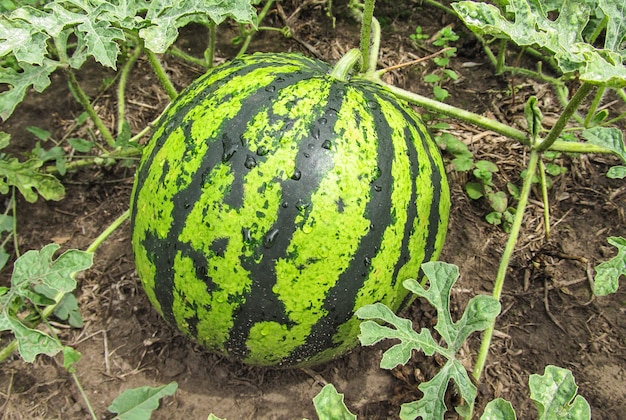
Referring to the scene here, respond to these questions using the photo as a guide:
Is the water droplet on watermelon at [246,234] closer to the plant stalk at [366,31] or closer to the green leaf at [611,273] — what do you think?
the plant stalk at [366,31]

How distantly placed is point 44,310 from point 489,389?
5.81 feet

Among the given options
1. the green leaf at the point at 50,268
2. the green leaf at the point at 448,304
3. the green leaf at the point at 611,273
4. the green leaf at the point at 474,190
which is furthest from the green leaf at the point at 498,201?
the green leaf at the point at 50,268

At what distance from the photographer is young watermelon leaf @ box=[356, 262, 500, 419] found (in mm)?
1708

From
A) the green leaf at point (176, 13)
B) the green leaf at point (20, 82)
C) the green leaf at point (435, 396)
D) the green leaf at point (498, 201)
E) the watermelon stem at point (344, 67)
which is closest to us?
the green leaf at point (435, 396)

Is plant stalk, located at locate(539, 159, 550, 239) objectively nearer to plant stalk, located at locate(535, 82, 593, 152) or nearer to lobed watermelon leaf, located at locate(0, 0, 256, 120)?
plant stalk, located at locate(535, 82, 593, 152)

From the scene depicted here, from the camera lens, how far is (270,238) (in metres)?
1.71

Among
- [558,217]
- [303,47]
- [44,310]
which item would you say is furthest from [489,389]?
[303,47]

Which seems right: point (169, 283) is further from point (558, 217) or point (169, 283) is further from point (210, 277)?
point (558, 217)

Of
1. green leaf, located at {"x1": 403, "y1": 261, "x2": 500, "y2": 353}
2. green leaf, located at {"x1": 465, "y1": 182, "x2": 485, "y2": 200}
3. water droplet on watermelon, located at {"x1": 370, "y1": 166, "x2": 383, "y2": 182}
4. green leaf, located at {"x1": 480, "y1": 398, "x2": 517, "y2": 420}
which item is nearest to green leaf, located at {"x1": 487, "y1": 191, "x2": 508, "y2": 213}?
green leaf, located at {"x1": 465, "y1": 182, "x2": 485, "y2": 200}

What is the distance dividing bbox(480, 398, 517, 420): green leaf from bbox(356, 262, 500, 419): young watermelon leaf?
100 millimetres

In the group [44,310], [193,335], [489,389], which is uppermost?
[193,335]

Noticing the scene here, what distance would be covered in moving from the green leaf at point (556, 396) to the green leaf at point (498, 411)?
8 centimetres

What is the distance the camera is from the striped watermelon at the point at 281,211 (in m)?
1.72

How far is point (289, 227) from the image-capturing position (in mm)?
1709
